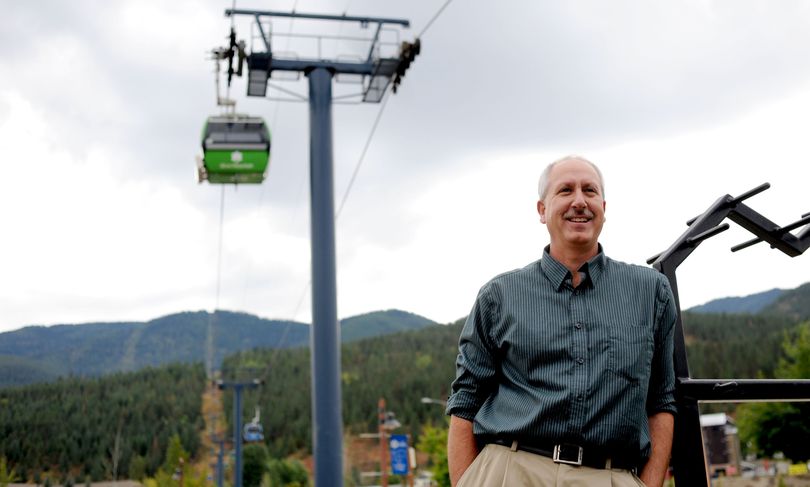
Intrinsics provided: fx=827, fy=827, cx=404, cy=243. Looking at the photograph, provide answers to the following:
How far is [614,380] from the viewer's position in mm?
1705

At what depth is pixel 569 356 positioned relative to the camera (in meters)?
1.74

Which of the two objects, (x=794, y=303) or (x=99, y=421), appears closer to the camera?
(x=99, y=421)

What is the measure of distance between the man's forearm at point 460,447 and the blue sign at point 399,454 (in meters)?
23.3

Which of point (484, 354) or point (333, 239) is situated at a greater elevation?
point (333, 239)

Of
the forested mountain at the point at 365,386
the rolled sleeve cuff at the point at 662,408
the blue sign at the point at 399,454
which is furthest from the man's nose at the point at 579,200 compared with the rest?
the forested mountain at the point at 365,386

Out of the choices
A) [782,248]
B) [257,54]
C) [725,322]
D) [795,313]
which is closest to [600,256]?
[782,248]

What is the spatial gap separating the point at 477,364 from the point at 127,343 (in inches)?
4251

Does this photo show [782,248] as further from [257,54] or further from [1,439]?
[1,439]

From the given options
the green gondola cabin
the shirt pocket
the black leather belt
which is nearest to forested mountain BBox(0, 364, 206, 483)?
the green gondola cabin

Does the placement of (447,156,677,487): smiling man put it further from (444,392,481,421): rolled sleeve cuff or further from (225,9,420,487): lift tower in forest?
(225,9,420,487): lift tower in forest

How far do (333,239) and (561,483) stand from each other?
10.1 meters

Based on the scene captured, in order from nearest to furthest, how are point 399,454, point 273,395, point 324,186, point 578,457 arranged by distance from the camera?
point 578,457
point 324,186
point 399,454
point 273,395

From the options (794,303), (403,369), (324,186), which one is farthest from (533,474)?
(794,303)

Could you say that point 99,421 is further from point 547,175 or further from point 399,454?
point 547,175
